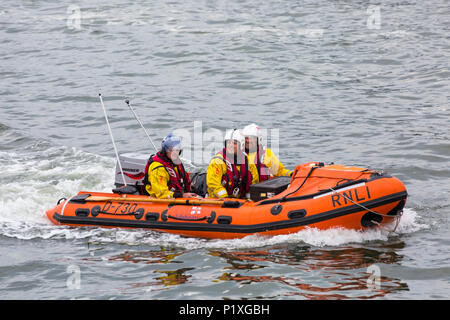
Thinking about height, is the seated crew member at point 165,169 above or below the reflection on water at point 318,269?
above

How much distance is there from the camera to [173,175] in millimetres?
8898

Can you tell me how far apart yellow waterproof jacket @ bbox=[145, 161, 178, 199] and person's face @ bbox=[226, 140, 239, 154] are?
0.92 meters

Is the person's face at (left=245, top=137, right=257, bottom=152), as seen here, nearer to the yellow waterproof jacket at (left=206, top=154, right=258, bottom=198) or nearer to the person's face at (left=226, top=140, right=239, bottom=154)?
the person's face at (left=226, top=140, right=239, bottom=154)

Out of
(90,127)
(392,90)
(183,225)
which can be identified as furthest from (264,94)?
(183,225)

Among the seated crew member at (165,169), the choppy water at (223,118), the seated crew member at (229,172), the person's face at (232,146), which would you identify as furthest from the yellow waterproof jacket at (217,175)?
the choppy water at (223,118)

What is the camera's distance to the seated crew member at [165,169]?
8781mm

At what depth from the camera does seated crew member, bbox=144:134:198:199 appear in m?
8.78

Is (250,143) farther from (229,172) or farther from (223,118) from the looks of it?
(223,118)

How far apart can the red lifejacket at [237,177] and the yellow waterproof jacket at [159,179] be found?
75cm

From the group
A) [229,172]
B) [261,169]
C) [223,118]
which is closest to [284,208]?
[261,169]

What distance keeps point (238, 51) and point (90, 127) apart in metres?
6.60

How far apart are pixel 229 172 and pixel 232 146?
37 centimetres

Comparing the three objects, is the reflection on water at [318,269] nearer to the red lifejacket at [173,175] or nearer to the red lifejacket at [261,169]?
the red lifejacket at [261,169]

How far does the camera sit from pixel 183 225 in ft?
27.5
